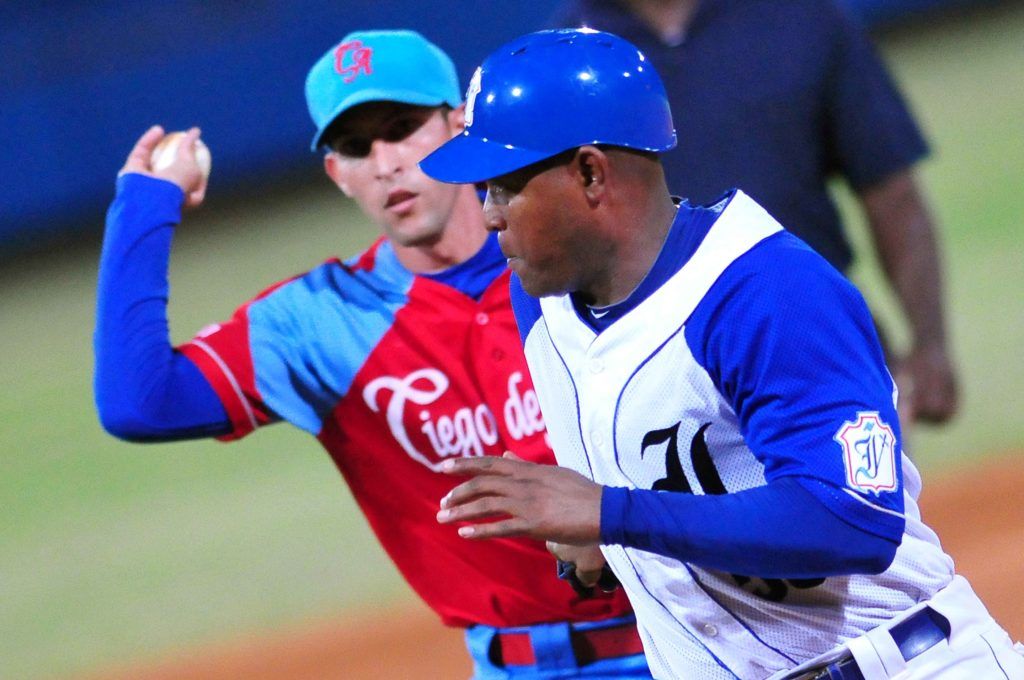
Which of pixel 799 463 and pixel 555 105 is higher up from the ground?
pixel 555 105

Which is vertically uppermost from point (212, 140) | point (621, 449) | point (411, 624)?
point (212, 140)

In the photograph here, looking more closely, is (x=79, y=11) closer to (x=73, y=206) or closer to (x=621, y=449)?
(x=73, y=206)

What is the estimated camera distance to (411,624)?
6984 millimetres

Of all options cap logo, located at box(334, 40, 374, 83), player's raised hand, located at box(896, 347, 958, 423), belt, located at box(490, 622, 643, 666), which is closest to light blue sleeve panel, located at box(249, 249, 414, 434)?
cap logo, located at box(334, 40, 374, 83)

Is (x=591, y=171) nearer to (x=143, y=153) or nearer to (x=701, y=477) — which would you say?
(x=701, y=477)

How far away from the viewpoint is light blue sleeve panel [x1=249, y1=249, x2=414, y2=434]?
3.66m

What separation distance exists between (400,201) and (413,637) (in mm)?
3563

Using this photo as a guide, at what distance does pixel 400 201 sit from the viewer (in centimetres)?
367

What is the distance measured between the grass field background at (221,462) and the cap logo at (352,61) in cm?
383

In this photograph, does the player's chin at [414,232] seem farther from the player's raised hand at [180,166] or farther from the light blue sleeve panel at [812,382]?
the light blue sleeve panel at [812,382]

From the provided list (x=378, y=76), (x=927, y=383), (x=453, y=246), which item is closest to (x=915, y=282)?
(x=927, y=383)

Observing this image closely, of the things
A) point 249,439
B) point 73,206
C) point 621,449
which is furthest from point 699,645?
point 73,206

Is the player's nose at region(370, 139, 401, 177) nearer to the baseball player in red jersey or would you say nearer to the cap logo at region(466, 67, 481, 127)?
the baseball player in red jersey

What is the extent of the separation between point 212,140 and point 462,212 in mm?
9106
